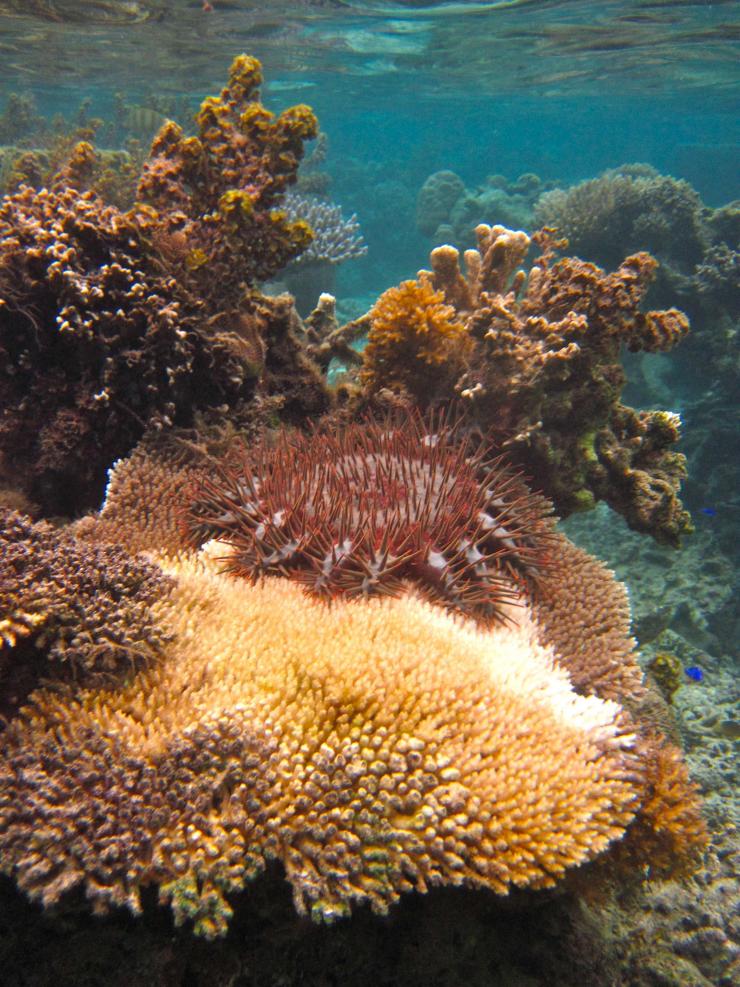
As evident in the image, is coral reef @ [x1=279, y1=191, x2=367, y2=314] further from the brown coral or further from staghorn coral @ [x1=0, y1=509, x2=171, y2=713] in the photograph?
the brown coral

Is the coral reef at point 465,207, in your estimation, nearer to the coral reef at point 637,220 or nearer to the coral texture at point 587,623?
the coral reef at point 637,220

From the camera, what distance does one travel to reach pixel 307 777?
2.24m

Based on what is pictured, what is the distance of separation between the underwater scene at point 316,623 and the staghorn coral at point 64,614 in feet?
0.05

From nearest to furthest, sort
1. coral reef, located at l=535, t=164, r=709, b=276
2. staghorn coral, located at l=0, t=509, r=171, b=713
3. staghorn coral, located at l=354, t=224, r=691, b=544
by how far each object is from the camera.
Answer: staghorn coral, located at l=0, t=509, r=171, b=713 < staghorn coral, located at l=354, t=224, r=691, b=544 < coral reef, located at l=535, t=164, r=709, b=276

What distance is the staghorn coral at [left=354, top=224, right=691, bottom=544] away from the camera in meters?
4.67

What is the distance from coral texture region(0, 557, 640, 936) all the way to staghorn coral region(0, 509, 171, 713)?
12cm

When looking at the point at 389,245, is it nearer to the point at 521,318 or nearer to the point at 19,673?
the point at 521,318

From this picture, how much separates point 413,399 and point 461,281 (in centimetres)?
146

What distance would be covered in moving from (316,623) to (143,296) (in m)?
2.74

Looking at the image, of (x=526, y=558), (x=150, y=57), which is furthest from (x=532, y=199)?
(x=526, y=558)

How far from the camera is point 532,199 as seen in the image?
79.4 feet

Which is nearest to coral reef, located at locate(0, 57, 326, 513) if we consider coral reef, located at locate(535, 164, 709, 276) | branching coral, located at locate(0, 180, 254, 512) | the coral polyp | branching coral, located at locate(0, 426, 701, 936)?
branching coral, located at locate(0, 180, 254, 512)

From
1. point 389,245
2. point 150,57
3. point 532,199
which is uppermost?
point 150,57

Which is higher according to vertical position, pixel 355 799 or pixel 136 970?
pixel 355 799
